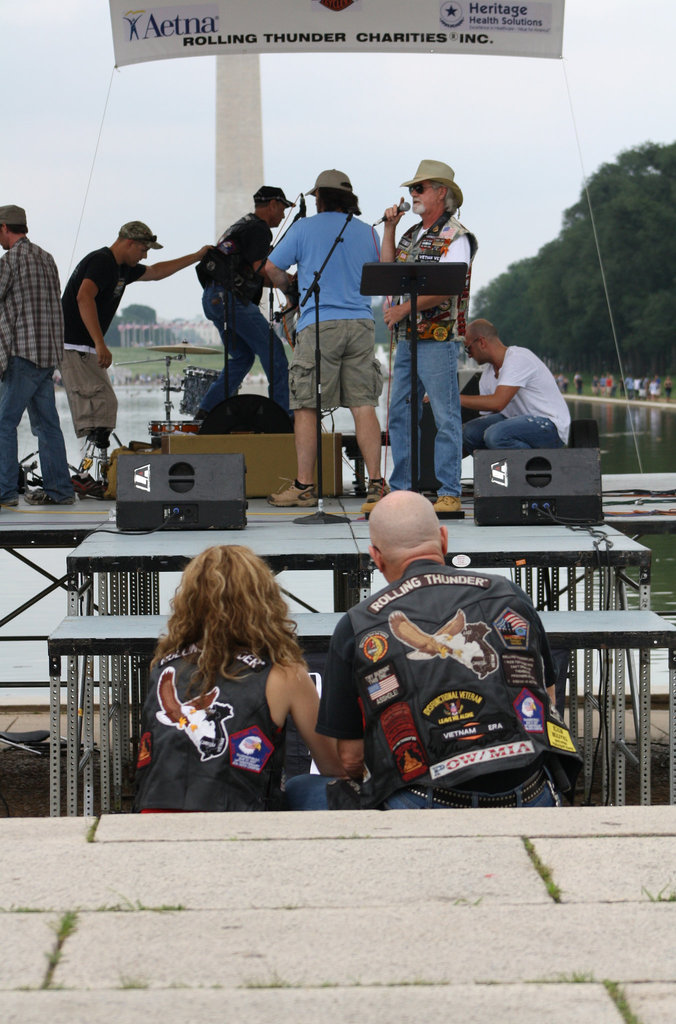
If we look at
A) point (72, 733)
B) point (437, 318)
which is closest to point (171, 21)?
point (437, 318)

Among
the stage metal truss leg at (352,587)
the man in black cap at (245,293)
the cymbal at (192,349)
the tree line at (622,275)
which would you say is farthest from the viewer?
the tree line at (622,275)

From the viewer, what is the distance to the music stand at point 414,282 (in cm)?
585

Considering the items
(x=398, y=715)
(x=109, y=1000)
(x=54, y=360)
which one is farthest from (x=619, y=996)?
(x=54, y=360)

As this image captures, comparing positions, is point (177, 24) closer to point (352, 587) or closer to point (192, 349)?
point (192, 349)

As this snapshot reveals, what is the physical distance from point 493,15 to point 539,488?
411cm

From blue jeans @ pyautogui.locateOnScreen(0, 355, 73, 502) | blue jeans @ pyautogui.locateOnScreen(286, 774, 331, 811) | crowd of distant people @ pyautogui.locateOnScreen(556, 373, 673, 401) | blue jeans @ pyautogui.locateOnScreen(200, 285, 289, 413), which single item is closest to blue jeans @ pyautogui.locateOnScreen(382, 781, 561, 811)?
blue jeans @ pyautogui.locateOnScreen(286, 774, 331, 811)

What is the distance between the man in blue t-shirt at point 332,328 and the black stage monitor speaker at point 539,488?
1.11 meters

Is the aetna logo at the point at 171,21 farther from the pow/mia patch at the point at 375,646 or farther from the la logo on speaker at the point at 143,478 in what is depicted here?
the pow/mia patch at the point at 375,646

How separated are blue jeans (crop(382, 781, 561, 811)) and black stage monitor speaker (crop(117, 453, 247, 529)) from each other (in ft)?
8.61

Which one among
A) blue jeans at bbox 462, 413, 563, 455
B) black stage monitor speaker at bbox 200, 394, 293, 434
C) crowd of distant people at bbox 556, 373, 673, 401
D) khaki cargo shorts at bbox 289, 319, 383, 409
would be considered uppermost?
crowd of distant people at bbox 556, 373, 673, 401

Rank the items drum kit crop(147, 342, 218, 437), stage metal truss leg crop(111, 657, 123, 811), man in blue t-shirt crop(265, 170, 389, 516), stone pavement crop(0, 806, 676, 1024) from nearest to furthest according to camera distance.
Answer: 1. stone pavement crop(0, 806, 676, 1024)
2. stage metal truss leg crop(111, 657, 123, 811)
3. man in blue t-shirt crop(265, 170, 389, 516)
4. drum kit crop(147, 342, 218, 437)

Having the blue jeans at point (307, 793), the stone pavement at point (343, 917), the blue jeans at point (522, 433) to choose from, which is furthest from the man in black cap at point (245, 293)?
the stone pavement at point (343, 917)

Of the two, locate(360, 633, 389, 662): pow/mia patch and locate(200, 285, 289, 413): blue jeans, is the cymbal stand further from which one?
locate(360, 633, 389, 662): pow/mia patch

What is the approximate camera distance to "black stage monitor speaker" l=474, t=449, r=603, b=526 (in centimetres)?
580
